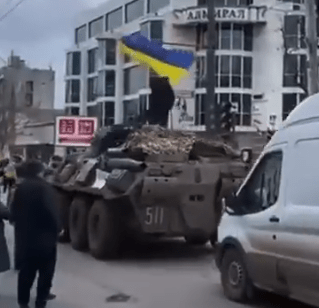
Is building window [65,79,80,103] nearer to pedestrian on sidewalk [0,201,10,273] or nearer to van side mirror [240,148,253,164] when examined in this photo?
van side mirror [240,148,253,164]

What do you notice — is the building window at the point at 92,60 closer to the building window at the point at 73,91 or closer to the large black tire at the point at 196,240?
the building window at the point at 73,91

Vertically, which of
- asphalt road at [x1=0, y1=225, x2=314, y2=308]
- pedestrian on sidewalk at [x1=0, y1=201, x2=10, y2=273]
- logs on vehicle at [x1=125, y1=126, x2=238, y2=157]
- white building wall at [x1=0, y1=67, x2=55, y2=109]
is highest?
white building wall at [x1=0, y1=67, x2=55, y2=109]

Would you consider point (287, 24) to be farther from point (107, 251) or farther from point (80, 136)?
point (107, 251)

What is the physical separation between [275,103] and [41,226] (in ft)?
152

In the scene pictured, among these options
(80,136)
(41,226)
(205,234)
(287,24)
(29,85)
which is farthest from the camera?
(29,85)

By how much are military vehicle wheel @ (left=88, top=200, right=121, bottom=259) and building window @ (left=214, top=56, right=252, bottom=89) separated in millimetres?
41246

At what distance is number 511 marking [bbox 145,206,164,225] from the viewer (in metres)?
12.7

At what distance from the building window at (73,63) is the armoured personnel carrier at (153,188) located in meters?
64.0

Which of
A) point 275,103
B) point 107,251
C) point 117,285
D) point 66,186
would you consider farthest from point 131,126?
point 275,103

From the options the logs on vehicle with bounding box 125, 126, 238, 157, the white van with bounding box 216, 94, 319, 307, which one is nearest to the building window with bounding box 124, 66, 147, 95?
the logs on vehicle with bounding box 125, 126, 238, 157

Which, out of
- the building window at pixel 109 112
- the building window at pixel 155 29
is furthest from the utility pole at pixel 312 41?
the building window at pixel 109 112

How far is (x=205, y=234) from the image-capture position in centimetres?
1323

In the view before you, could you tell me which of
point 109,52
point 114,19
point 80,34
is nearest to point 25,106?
point 80,34

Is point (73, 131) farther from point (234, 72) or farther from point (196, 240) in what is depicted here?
point (234, 72)
